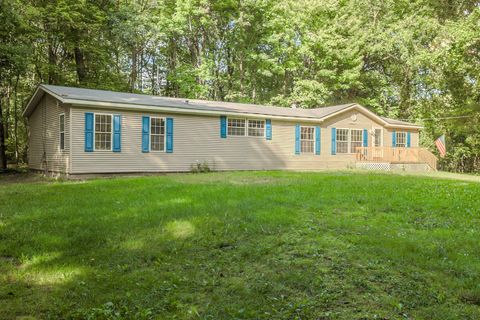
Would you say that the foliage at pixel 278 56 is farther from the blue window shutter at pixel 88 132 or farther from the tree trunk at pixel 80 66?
the blue window shutter at pixel 88 132

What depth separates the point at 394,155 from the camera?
20188mm

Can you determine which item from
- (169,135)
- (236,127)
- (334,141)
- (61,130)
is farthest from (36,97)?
(334,141)

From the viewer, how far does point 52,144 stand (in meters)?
15.1

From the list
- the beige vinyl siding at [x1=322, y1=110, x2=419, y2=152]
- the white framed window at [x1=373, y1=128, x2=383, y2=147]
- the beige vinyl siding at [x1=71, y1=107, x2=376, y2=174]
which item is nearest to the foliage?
the beige vinyl siding at [x1=322, y1=110, x2=419, y2=152]

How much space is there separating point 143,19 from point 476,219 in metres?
23.1

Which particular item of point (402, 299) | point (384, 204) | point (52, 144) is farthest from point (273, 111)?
point (402, 299)

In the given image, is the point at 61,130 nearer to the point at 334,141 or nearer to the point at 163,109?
the point at 163,109

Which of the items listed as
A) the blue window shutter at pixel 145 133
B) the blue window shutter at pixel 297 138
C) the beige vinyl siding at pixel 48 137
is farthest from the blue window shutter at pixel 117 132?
the blue window shutter at pixel 297 138

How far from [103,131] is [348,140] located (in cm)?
1356

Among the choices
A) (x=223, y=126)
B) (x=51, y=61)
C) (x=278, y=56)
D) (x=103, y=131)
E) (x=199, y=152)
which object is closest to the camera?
(x=103, y=131)

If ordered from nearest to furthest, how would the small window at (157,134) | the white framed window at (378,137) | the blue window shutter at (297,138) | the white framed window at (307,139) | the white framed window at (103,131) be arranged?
the white framed window at (103,131) → the small window at (157,134) → the blue window shutter at (297,138) → the white framed window at (307,139) → the white framed window at (378,137)

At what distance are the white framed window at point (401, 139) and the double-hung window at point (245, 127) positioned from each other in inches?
392

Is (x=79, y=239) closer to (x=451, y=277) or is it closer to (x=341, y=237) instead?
(x=341, y=237)

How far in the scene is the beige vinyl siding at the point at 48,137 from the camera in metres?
14.0
